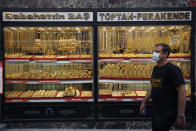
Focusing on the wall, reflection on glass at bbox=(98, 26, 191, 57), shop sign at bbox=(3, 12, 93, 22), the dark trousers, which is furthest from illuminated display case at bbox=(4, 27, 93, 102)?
the dark trousers

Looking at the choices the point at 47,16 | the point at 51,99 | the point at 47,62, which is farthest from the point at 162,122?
the point at 47,16

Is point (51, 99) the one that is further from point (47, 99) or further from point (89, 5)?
point (89, 5)

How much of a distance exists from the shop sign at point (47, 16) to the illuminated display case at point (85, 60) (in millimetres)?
18

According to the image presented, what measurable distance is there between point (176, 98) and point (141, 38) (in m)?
2.60

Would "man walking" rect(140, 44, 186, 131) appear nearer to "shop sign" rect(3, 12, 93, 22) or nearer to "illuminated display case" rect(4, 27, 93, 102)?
"illuminated display case" rect(4, 27, 93, 102)

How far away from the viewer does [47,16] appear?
4.89 m

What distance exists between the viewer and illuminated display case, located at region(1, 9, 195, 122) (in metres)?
4.91

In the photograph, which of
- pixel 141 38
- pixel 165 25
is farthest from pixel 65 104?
pixel 165 25

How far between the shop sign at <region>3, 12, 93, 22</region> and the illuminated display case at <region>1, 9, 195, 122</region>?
0.02 meters

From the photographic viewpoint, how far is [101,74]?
5180 millimetres

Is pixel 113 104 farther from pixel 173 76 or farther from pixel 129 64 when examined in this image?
pixel 173 76

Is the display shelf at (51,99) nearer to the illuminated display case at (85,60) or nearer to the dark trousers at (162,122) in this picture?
the illuminated display case at (85,60)

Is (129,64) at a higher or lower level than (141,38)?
lower

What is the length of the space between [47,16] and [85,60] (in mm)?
1389
